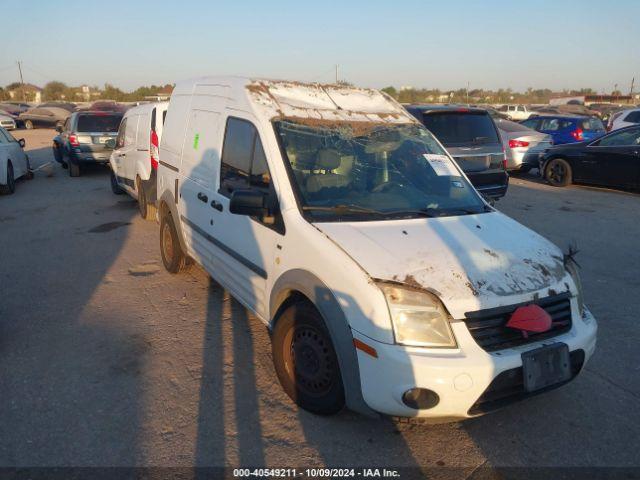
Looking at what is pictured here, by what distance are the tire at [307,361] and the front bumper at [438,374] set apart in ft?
1.05

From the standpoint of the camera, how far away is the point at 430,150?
13.6 ft

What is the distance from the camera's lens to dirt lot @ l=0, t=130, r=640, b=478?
2820mm

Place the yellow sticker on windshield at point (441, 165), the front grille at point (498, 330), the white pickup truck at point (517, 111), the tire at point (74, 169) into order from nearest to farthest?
the front grille at point (498, 330), the yellow sticker on windshield at point (441, 165), the tire at point (74, 169), the white pickup truck at point (517, 111)

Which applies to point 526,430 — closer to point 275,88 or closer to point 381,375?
point 381,375

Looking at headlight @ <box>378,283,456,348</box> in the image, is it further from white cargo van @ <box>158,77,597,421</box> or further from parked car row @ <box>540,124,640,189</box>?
parked car row @ <box>540,124,640,189</box>

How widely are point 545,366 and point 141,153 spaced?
6899 mm

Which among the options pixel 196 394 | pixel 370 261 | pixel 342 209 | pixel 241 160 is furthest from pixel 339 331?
pixel 241 160

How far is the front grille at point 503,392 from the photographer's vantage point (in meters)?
2.61

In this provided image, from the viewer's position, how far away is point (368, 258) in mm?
2760

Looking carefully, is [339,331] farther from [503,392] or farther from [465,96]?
[465,96]

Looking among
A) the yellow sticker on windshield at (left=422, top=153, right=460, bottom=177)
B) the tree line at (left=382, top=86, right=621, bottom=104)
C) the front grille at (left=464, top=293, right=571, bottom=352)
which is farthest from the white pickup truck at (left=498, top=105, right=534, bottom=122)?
the front grille at (left=464, top=293, right=571, bottom=352)

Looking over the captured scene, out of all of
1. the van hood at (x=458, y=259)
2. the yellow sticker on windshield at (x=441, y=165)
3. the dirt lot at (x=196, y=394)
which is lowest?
the dirt lot at (x=196, y=394)

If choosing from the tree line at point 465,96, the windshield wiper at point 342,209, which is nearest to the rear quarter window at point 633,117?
the windshield wiper at point 342,209

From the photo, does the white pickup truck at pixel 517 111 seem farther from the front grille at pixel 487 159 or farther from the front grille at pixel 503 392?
the front grille at pixel 503 392
